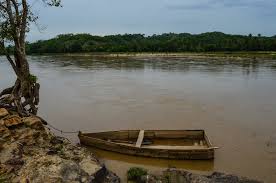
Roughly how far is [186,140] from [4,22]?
956 centimetres

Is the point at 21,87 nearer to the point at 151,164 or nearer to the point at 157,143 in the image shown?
the point at 151,164

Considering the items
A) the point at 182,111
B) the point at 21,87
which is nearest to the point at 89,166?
the point at 21,87

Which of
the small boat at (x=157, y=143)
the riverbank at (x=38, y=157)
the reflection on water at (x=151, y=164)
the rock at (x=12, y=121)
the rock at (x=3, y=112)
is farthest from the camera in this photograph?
the small boat at (x=157, y=143)

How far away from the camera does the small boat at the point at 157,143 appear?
53.1 feet

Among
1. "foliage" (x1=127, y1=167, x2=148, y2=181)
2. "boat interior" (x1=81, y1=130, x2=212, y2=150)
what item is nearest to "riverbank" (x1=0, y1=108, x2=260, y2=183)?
"foliage" (x1=127, y1=167, x2=148, y2=181)

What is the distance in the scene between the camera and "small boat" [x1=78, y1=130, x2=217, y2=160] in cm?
1617

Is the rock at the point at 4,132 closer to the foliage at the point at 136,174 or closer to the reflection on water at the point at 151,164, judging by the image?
the reflection on water at the point at 151,164

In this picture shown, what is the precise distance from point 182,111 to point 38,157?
1473 cm

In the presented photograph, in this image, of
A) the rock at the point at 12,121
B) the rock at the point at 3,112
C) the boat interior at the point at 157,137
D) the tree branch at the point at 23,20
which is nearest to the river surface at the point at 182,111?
the boat interior at the point at 157,137

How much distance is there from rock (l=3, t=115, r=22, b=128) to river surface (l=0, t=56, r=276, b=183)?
13.9 feet

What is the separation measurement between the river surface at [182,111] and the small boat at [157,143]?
0.98 feet

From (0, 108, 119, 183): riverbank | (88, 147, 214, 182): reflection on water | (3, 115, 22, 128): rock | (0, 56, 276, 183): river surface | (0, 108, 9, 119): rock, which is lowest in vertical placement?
(88, 147, 214, 182): reflection on water

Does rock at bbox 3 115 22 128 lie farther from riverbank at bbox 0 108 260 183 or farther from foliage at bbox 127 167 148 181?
foliage at bbox 127 167 148 181

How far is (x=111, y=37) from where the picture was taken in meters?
143
